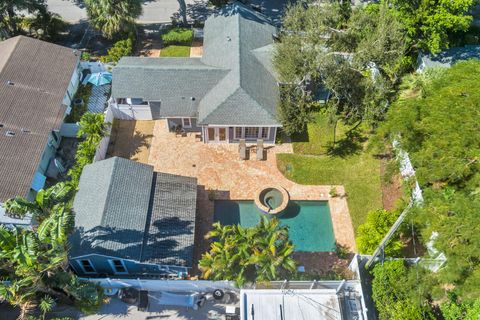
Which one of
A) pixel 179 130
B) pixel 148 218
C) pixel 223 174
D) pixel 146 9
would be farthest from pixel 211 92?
pixel 146 9

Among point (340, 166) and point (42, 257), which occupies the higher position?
point (42, 257)

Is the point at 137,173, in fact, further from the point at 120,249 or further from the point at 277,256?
the point at 277,256

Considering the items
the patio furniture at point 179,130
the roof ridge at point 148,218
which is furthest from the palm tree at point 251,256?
the patio furniture at point 179,130

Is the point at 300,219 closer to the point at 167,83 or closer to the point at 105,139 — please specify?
the point at 167,83

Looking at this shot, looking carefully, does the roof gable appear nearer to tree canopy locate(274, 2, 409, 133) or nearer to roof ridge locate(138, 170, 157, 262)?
tree canopy locate(274, 2, 409, 133)

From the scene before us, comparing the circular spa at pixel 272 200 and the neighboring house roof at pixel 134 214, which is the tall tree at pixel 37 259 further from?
the circular spa at pixel 272 200
